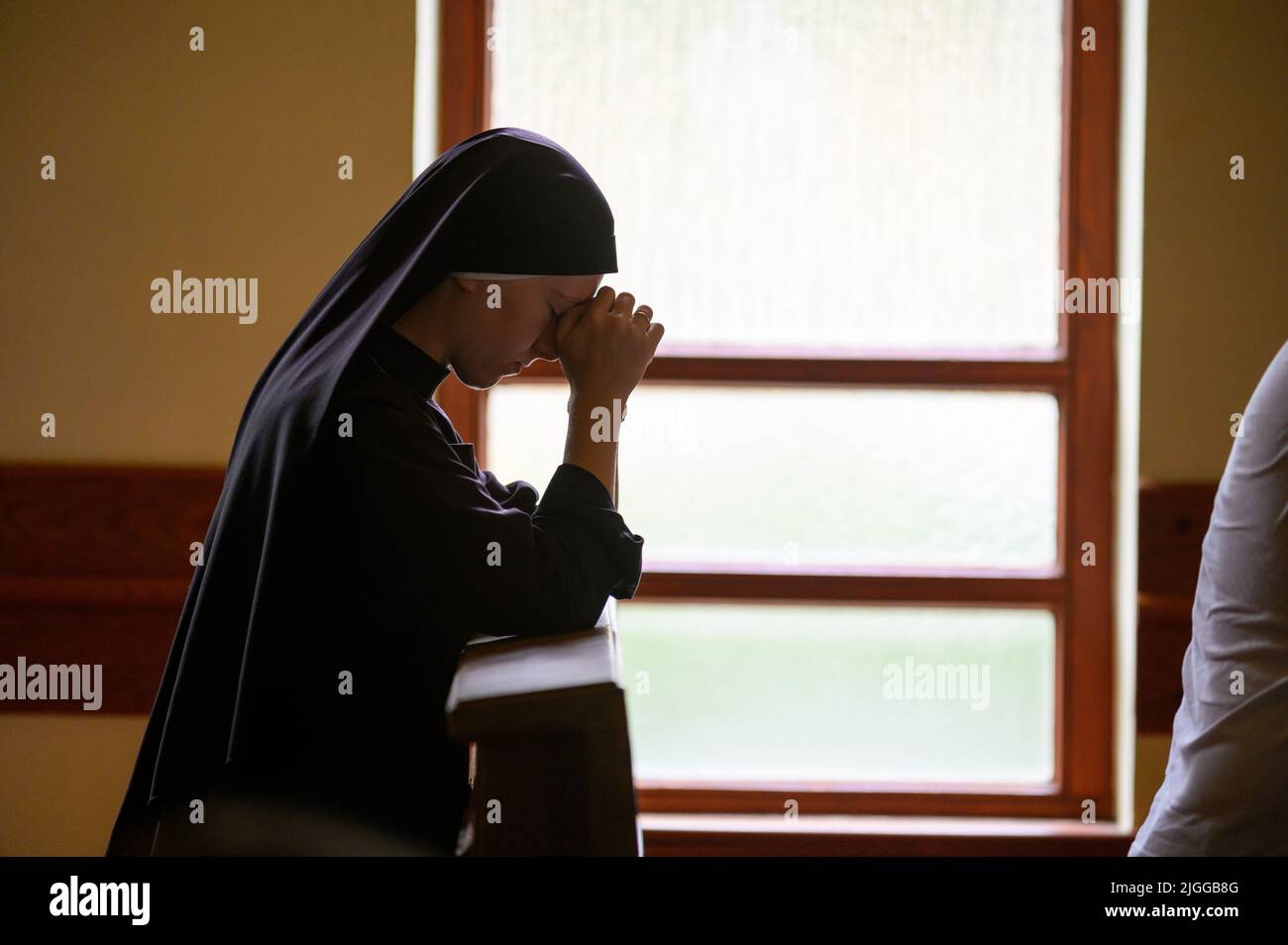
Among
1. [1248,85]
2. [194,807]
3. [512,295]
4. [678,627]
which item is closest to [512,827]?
[194,807]

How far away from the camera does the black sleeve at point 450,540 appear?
36.8 inches

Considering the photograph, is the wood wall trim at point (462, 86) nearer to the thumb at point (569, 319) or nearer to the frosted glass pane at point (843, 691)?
the frosted glass pane at point (843, 691)

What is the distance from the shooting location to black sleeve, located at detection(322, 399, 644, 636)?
0.93 metres

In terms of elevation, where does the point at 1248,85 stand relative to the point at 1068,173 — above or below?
above

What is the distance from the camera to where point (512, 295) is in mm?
1117

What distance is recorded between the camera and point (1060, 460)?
2.42 meters

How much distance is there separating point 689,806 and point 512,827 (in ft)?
6.12

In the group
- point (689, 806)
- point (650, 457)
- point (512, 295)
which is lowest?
point (689, 806)

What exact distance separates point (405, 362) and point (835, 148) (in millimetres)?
1606

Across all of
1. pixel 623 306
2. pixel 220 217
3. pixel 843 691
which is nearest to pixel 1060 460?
pixel 843 691

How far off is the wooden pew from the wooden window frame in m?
1.75

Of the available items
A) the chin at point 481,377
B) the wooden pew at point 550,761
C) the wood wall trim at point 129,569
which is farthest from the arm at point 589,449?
the wood wall trim at point 129,569

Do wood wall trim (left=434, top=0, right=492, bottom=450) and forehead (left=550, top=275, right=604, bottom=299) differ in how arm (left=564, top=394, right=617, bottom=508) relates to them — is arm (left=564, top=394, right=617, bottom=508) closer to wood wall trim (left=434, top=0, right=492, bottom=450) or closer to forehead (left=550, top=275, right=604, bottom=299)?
forehead (left=550, top=275, right=604, bottom=299)
